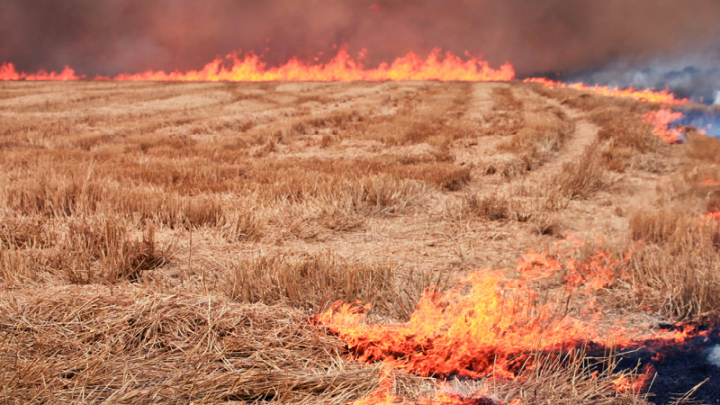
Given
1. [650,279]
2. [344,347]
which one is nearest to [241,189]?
[344,347]

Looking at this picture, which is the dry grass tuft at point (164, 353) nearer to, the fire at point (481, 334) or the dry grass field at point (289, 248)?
the dry grass field at point (289, 248)

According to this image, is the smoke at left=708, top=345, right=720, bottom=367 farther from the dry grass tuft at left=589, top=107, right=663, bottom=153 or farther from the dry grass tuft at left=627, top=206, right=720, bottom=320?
the dry grass tuft at left=589, top=107, right=663, bottom=153

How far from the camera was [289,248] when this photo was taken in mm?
3715

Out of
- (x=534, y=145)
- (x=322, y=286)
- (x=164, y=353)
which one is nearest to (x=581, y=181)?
(x=534, y=145)

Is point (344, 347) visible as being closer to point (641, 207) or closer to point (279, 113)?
point (641, 207)

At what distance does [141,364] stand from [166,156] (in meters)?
7.17

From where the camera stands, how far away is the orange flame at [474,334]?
81.9 inches

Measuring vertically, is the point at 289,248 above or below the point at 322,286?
above

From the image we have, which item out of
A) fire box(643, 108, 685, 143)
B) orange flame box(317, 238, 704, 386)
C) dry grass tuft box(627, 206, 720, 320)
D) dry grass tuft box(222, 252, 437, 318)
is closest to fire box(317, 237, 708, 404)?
Result: orange flame box(317, 238, 704, 386)

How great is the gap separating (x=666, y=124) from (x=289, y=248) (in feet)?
42.8

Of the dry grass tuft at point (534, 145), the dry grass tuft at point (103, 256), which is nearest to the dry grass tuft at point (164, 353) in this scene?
the dry grass tuft at point (103, 256)

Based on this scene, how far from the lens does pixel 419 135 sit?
34.2 ft

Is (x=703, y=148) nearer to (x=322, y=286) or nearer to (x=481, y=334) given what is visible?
(x=481, y=334)

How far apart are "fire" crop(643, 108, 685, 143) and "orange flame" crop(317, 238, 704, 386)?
999 centimetres
